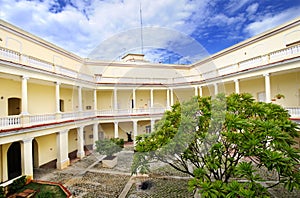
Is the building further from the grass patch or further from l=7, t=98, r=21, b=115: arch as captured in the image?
the grass patch

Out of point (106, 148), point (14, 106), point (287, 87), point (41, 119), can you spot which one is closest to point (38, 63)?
point (41, 119)

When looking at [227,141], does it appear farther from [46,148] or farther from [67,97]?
[67,97]

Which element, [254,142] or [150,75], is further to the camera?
[150,75]

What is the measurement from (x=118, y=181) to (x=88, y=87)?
963cm

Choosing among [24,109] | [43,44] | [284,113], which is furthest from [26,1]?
[284,113]

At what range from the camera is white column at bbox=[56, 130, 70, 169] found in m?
12.9

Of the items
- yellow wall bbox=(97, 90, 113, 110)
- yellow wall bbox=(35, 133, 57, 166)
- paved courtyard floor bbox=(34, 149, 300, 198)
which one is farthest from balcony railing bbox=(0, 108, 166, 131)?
paved courtyard floor bbox=(34, 149, 300, 198)

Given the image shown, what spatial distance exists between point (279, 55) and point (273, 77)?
298 centimetres

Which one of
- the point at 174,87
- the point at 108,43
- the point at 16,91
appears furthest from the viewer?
the point at 174,87

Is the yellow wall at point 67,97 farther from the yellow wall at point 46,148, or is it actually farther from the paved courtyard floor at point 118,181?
the paved courtyard floor at point 118,181

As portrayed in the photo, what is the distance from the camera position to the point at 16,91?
11.5 meters

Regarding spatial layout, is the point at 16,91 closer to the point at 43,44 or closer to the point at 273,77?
the point at 43,44

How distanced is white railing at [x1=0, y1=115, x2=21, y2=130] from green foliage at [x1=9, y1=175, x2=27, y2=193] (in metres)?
2.70

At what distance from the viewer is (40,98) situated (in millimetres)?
13719
